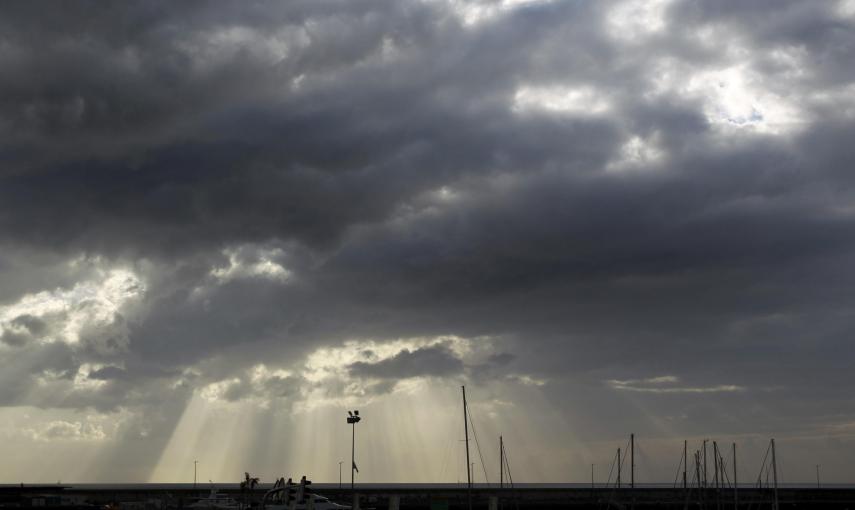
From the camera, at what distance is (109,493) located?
463ft

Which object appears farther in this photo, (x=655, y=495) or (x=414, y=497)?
(x=655, y=495)

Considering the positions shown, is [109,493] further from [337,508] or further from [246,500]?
[337,508]

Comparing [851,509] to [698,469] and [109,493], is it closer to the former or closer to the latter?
[698,469]

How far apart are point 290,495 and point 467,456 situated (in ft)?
141

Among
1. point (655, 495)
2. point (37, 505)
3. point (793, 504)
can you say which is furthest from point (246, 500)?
point (793, 504)

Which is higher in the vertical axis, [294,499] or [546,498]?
[294,499]

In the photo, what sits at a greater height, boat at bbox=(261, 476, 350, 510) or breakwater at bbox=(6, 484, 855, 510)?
boat at bbox=(261, 476, 350, 510)

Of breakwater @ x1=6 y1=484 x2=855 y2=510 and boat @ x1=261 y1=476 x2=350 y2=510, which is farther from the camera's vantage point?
breakwater @ x1=6 y1=484 x2=855 y2=510

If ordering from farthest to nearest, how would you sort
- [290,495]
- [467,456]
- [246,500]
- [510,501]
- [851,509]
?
[851,509]
[510,501]
[467,456]
[246,500]
[290,495]

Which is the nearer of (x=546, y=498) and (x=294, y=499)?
(x=294, y=499)

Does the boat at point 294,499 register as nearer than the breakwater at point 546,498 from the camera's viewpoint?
Yes

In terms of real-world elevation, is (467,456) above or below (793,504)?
above

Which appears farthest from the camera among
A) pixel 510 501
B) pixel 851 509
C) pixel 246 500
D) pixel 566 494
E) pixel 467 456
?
pixel 566 494

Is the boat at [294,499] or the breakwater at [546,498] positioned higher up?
the boat at [294,499]
